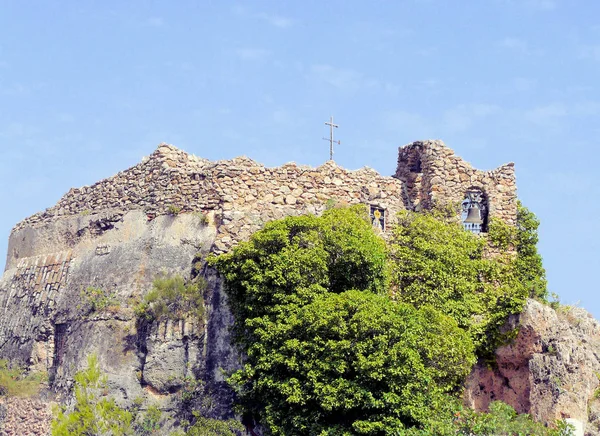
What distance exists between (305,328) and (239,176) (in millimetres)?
5291

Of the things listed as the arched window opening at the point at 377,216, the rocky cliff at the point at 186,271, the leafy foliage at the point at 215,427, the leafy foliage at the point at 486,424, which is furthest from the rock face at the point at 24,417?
the leafy foliage at the point at 486,424

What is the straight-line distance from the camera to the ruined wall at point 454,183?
32500mm

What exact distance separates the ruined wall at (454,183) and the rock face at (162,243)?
2cm

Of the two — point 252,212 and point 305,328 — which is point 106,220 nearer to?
point 252,212

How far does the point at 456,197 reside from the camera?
3253cm

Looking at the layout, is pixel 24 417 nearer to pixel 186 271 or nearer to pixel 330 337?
pixel 186 271

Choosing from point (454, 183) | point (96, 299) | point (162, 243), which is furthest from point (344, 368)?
point (454, 183)

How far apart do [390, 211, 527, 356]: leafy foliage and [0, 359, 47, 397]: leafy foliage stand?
8.79 metres

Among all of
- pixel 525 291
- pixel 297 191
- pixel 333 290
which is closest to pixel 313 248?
pixel 333 290

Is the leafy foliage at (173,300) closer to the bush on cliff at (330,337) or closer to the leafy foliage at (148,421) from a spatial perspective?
the bush on cliff at (330,337)

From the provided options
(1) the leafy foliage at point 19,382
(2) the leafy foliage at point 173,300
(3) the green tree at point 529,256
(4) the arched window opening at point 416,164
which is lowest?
(1) the leafy foliage at point 19,382

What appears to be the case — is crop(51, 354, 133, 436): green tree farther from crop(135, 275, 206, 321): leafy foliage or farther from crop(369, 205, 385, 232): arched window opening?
crop(369, 205, 385, 232): arched window opening

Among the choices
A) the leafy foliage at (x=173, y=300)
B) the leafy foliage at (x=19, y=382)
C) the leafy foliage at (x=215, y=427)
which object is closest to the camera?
the leafy foliage at (x=215, y=427)

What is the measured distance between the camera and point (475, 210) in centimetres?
3262
